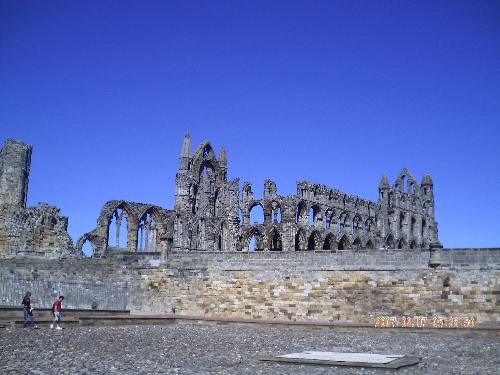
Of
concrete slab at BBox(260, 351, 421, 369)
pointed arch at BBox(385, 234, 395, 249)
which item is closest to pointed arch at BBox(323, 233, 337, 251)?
pointed arch at BBox(385, 234, 395, 249)

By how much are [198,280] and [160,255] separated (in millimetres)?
2720

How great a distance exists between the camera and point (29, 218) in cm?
4391

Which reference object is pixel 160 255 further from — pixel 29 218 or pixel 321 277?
pixel 29 218

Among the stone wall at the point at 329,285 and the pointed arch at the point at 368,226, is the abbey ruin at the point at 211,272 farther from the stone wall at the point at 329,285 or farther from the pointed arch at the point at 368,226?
the pointed arch at the point at 368,226

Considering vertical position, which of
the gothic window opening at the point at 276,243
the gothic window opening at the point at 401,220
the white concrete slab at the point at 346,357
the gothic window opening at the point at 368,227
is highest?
the gothic window opening at the point at 401,220

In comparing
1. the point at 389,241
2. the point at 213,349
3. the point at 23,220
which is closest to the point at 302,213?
the point at 389,241

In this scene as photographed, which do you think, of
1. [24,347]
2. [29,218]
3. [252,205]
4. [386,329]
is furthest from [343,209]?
[24,347]

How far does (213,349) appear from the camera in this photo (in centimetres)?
1656

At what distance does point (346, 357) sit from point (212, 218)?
135ft

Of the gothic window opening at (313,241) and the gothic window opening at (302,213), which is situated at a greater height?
the gothic window opening at (302,213)

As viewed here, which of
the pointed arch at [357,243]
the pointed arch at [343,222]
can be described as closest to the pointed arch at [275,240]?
the pointed arch at [343,222]

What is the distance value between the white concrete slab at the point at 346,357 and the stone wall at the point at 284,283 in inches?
508

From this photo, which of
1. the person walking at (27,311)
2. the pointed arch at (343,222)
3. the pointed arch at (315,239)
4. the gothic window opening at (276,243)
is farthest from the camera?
the pointed arch at (343,222)
